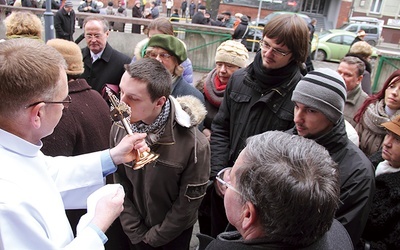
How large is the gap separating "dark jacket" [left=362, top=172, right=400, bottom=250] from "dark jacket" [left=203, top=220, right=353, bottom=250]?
811 mm

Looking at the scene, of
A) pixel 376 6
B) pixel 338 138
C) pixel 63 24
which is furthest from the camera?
pixel 376 6

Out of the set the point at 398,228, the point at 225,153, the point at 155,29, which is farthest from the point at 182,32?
the point at 398,228

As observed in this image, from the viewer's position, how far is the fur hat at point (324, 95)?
6.59 feet

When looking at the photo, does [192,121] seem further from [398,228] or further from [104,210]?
[398,228]

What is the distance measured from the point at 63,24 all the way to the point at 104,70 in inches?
230

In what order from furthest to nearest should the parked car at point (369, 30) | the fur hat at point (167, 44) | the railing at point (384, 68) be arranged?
the parked car at point (369, 30) < the railing at point (384, 68) < the fur hat at point (167, 44)

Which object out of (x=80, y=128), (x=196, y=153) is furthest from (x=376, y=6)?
(x=80, y=128)

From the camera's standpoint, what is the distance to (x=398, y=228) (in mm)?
1979

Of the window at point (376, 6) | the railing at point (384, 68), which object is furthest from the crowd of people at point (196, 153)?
the window at point (376, 6)

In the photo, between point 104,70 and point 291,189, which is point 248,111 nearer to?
point 291,189

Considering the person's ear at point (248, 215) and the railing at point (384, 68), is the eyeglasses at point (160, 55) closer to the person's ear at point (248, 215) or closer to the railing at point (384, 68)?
the person's ear at point (248, 215)

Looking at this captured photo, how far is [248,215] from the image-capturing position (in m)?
1.25

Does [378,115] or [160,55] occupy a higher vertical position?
[160,55]

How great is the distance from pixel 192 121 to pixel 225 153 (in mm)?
621
